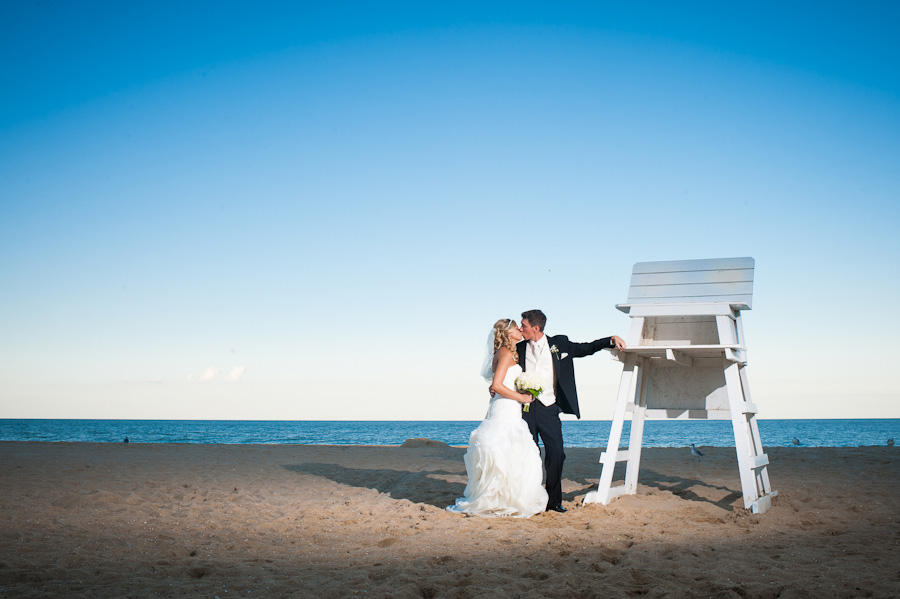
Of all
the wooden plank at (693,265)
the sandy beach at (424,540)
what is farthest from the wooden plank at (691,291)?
the sandy beach at (424,540)

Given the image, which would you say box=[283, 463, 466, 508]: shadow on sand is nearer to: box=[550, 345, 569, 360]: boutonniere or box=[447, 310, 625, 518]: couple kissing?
box=[447, 310, 625, 518]: couple kissing

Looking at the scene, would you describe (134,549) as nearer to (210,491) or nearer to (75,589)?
(75,589)

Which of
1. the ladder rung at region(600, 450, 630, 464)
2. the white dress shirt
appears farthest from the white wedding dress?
the ladder rung at region(600, 450, 630, 464)

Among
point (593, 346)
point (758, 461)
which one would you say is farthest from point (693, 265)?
point (758, 461)

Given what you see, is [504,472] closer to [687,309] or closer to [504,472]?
[504,472]

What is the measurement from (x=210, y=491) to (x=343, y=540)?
153 inches

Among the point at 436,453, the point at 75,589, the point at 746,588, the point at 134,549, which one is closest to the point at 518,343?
the point at 746,588

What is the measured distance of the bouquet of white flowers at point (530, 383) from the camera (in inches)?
262

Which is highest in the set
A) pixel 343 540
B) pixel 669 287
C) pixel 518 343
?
pixel 669 287

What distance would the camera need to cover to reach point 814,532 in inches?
212

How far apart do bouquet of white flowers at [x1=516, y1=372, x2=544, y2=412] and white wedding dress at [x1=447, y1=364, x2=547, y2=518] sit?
0.29 metres

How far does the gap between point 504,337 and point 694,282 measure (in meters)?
2.21

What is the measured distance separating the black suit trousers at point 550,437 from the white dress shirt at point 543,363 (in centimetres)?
10

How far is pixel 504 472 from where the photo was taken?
622cm
